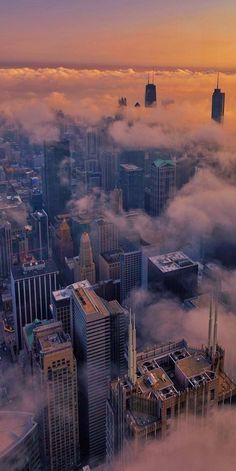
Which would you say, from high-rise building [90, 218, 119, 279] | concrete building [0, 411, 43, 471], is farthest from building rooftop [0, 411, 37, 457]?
high-rise building [90, 218, 119, 279]

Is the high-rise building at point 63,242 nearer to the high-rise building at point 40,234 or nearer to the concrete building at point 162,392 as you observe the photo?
the high-rise building at point 40,234

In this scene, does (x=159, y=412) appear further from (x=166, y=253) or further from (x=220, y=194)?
(x=220, y=194)

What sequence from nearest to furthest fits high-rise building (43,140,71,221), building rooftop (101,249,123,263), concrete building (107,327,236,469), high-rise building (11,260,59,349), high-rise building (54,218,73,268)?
concrete building (107,327,236,469)
high-rise building (11,260,59,349)
building rooftop (101,249,123,263)
high-rise building (54,218,73,268)
high-rise building (43,140,71,221)

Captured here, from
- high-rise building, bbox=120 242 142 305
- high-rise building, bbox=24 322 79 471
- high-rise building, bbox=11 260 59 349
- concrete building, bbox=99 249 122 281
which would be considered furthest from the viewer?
concrete building, bbox=99 249 122 281

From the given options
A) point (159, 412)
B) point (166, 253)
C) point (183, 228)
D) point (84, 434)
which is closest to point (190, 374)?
point (159, 412)

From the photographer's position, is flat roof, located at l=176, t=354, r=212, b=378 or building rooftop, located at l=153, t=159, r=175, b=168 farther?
building rooftop, located at l=153, t=159, r=175, b=168

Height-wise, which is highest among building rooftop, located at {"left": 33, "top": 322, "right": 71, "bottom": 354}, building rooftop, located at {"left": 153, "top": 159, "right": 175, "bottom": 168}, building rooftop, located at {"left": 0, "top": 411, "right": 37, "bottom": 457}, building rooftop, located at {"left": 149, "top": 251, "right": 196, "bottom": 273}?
building rooftop, located at {"left": 153, "top": 159, "right": 175, "bottom": 168}

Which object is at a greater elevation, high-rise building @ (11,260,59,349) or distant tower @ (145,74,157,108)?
distant tower @ (145,74,157,108)

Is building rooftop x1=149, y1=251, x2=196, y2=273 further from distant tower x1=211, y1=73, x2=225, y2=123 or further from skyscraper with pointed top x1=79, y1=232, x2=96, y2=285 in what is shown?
distant tower x1=211, y1=73, x2=225, y2=123
